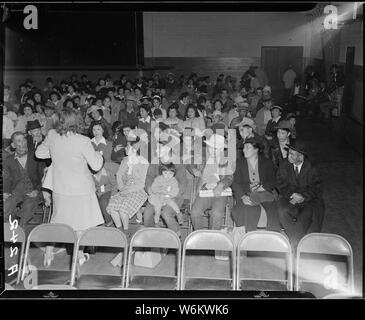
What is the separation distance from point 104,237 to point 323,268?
191 cm

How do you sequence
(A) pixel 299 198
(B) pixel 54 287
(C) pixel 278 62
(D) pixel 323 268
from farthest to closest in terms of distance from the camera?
(C) pixel 278 62 → (A) pixel 299 198 → (D) pixel 323 268 → (B) pixel 54 287

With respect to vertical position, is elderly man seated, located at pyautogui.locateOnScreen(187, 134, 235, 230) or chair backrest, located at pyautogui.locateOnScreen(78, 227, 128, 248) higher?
elderly man seated, located at pyautogui.locateOnScreen(187, 134, 235, 230)

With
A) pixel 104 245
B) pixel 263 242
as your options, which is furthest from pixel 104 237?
pixel 263 242

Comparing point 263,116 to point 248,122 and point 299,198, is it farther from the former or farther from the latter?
point 299,198

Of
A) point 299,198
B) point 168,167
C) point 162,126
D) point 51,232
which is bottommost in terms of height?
point 51,232

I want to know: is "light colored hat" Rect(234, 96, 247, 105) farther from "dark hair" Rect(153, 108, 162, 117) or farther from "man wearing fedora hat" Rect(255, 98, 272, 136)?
"dark hair" Rect(153, 108, 162, 117)

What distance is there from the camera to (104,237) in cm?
352

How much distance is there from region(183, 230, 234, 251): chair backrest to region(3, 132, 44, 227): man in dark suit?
1.76 meters

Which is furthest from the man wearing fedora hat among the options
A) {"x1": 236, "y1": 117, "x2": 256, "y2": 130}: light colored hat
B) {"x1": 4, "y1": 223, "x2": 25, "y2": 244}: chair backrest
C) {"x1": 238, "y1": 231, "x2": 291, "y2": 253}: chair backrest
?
{"x1": 4, "y1": 223, "x2": 25, "y2": 244}: chair backrest

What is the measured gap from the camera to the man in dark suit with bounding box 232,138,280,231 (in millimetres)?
4125

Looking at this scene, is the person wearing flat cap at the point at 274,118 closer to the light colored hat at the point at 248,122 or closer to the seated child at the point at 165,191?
the light colored hat at the point at 248,122

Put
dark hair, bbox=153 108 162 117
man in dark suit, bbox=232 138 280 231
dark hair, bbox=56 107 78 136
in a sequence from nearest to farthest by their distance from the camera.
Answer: dark hair, bbox=56 107 78 136, man in dark suit, bbox=232 138 280 231, dark hair, bbox=153 108 162 117

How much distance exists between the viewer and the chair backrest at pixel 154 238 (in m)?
3.48
